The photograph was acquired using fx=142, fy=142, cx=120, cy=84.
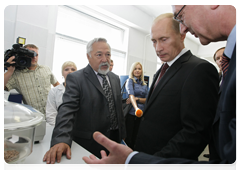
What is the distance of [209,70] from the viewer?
860 mm

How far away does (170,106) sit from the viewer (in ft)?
3.10

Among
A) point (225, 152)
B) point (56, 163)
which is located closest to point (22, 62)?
point (56, 163)

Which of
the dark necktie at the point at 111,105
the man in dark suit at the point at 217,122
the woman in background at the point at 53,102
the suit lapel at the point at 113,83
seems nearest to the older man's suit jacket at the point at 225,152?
the man in dark suit at the point at 217,122

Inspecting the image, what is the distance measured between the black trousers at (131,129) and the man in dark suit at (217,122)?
176cm

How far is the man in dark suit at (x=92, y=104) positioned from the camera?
122 cm

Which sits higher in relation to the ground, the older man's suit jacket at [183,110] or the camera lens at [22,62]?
the camera lens at [22,62]

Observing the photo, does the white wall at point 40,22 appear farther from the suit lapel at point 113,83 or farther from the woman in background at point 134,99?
the suit lapel at point 113,83

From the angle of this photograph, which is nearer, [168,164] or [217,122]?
[168,164]

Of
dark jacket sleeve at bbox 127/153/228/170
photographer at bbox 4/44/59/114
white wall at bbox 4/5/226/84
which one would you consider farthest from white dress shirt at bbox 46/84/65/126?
dark jacket sleeve at bbox 127/153/228/170

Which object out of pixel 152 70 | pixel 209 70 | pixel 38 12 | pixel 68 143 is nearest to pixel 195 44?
pixel 152 70

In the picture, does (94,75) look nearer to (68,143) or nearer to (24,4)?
(68,143)

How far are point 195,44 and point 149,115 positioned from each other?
8.69 m

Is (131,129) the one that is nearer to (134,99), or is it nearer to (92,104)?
(134,99)

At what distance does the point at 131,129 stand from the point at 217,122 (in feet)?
6.40
